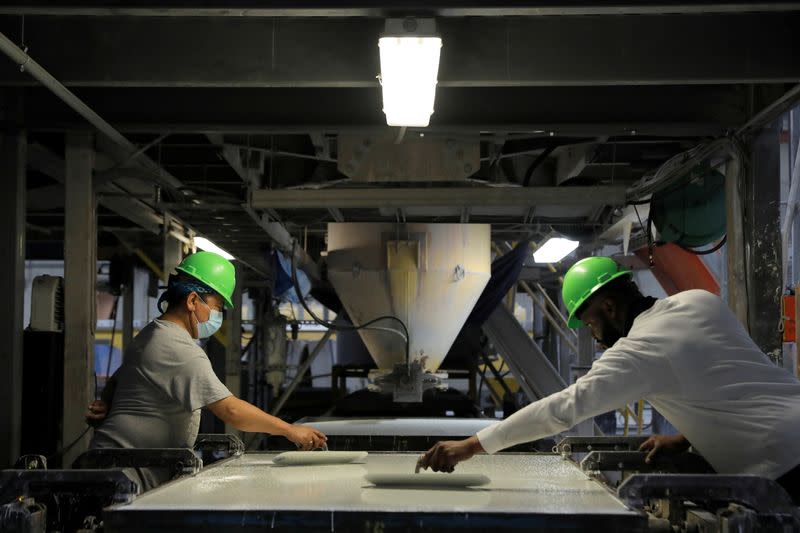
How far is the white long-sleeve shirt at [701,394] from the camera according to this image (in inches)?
122

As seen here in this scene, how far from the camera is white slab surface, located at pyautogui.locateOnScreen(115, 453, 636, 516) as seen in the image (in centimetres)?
252

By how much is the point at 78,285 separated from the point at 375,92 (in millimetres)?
2178

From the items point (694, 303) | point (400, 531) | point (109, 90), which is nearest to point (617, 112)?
point (694, 303)

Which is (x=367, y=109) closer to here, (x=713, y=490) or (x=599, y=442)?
(x=599, y=442)

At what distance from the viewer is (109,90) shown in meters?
5.20

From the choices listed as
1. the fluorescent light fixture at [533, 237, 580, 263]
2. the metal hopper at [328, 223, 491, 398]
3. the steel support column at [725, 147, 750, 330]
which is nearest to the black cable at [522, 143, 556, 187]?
the metal hopper at [328, 223, 491, 398]

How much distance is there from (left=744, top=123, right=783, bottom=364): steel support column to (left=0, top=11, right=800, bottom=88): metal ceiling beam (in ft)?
2.12

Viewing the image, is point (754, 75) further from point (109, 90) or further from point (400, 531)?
point (109, 90)

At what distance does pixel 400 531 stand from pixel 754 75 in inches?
124

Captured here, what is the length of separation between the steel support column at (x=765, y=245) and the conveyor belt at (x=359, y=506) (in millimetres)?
2021

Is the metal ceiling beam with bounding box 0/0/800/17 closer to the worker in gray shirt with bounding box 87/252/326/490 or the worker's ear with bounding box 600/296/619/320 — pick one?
the worker's ear with bounding box 600/296/619/320

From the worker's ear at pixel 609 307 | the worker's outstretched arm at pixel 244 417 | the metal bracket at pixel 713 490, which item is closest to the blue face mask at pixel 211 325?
the worker's outstretched arm at pixel 244 417

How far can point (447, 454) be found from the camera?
3.12 m

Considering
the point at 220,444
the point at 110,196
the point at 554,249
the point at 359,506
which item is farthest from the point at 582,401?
the point at 110,196
